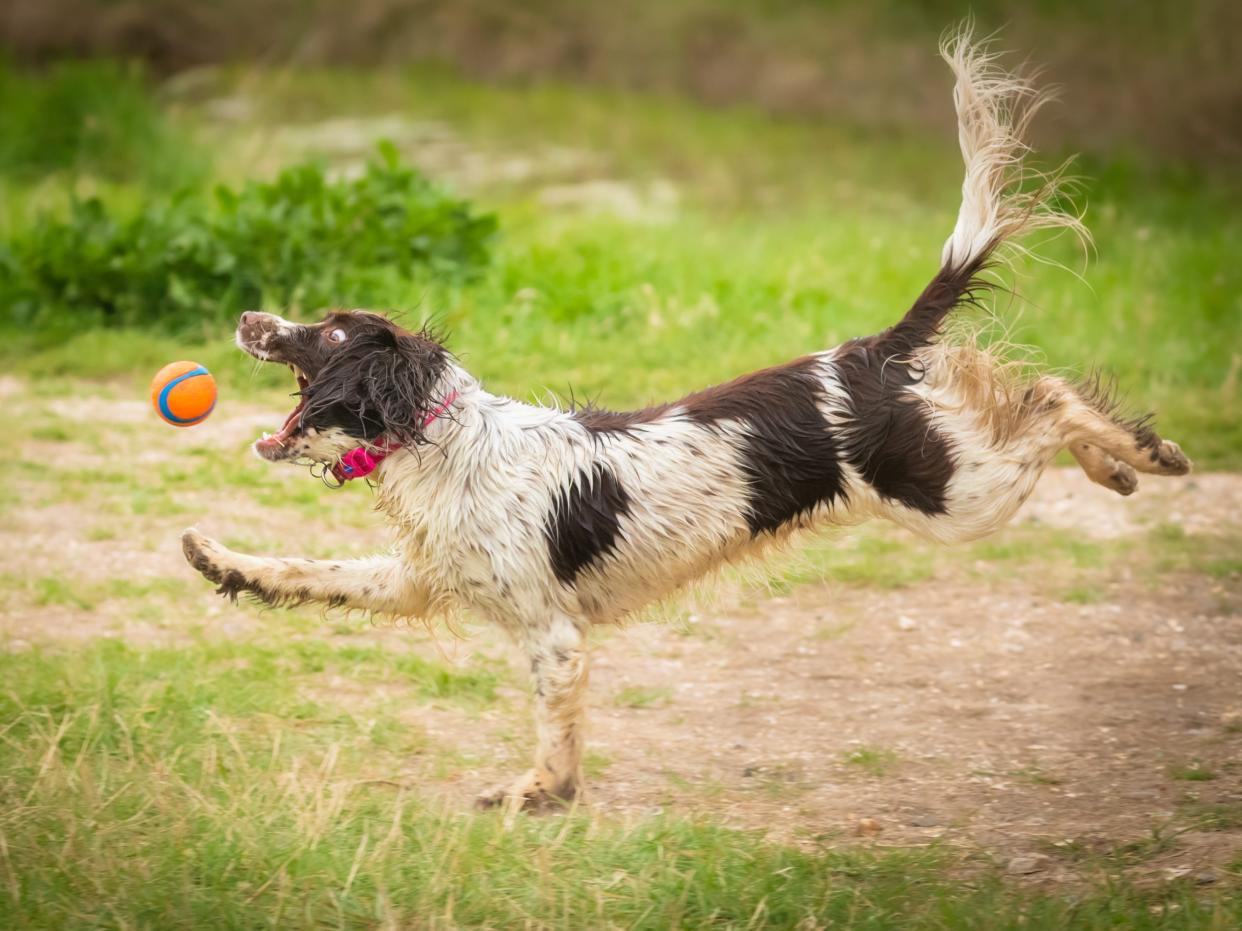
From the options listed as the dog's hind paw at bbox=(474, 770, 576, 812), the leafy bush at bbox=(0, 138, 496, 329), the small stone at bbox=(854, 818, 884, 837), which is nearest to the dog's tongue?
the dog's hind paw at bbox=(474, 770, 576, 812)

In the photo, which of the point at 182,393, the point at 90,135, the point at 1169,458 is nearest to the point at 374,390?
the point at 182,393

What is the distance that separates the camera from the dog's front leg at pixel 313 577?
4.49m

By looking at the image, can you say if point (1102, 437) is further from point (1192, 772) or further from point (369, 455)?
point (369, 455)

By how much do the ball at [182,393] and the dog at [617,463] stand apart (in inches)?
23.2

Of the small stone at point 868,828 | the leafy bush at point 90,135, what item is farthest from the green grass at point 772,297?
the small stone at point 868,828

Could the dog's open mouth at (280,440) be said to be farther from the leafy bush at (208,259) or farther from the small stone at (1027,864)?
the leafy bush at (208,259)

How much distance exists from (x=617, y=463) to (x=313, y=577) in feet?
3.15

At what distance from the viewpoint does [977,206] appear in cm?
451

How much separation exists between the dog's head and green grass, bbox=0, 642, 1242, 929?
870mm

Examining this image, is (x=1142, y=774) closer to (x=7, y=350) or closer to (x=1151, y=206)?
(x=7, y=350)

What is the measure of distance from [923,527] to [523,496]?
3.76 feet

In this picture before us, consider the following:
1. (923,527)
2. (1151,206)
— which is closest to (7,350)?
(923,527)

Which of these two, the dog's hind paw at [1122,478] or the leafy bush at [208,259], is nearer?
the dog's hind paw at [1122,478]

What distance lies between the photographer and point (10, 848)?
11.9 feet
